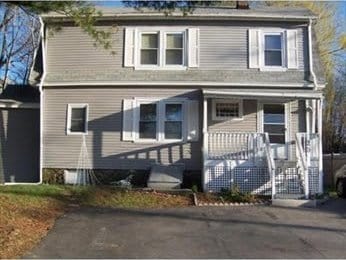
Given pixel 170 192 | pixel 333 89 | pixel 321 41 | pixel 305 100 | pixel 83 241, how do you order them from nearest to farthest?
pixel 83 241 → pixel 170 192 → pixel 305 100 → pixel 321 41 → pixel 333 89

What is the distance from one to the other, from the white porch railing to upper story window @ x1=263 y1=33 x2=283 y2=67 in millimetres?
3198

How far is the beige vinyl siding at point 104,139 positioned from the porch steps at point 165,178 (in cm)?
93

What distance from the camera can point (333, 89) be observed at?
1548 inches

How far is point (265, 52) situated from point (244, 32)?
1.00 metres

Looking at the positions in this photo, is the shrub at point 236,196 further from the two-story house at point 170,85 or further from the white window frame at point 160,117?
the white window frame at point 160,117

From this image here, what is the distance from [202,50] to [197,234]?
1017cm

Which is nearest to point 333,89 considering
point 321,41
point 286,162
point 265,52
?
point 321,41

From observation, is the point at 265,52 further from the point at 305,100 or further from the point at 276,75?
the point at 305,100

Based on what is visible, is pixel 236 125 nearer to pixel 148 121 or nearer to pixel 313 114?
pixel 313 114

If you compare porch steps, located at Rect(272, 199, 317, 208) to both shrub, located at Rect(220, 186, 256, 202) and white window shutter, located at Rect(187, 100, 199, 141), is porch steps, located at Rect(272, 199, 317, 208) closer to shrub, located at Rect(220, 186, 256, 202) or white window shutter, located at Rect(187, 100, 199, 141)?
shrub, located at Rect(220, 186, 256, 202)

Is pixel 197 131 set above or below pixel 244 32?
below

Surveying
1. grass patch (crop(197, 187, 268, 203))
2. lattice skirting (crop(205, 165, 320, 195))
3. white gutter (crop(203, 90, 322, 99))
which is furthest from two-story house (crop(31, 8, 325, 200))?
grass patch (crop(197, 187, 268, 203))

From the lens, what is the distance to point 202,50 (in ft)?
64.3

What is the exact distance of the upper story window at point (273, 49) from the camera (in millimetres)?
19484
